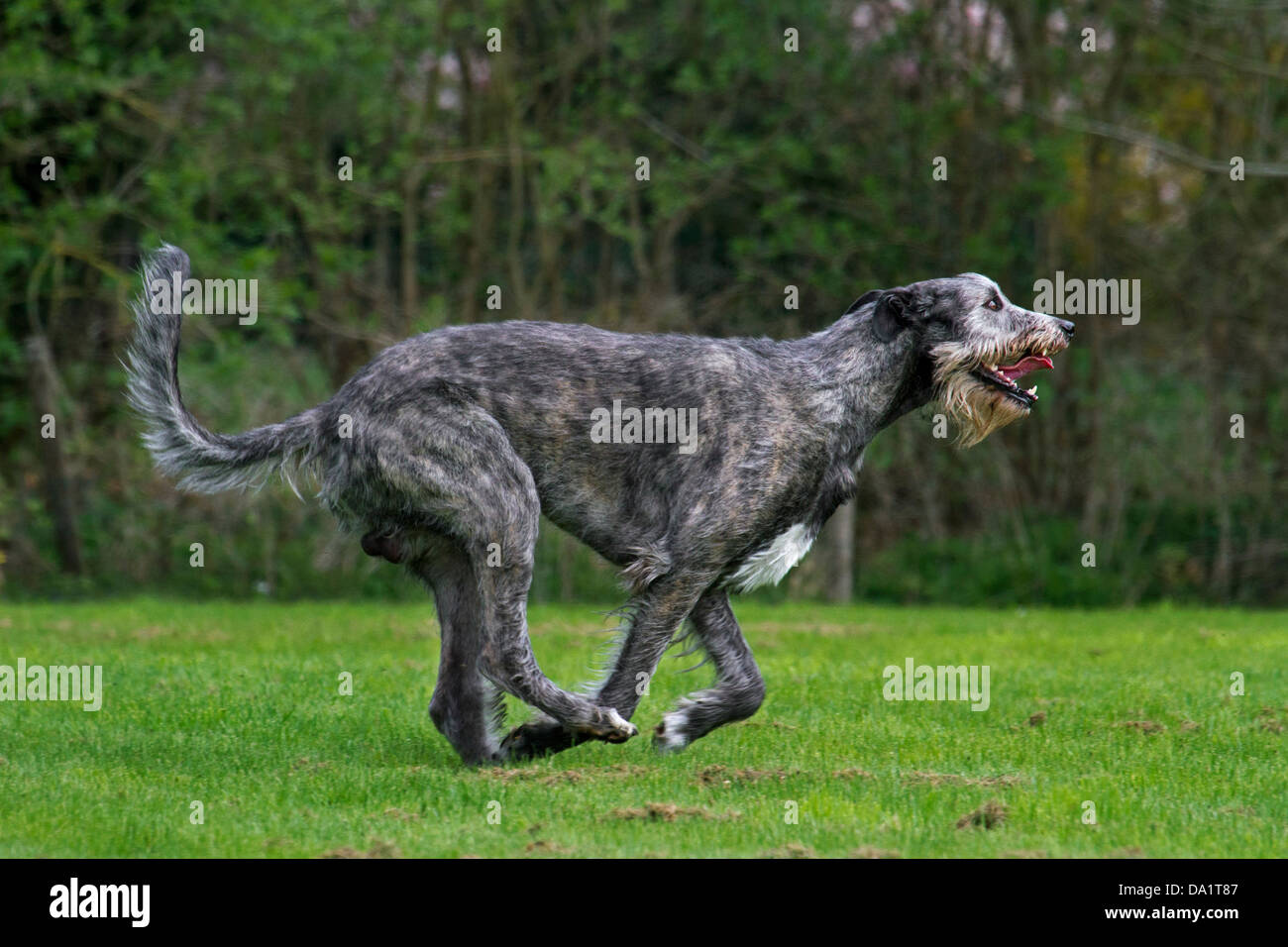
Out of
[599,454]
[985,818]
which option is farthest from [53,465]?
[985,818]

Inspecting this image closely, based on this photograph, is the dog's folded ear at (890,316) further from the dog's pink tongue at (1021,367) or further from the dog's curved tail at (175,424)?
the dog's curved tail at (175,424)

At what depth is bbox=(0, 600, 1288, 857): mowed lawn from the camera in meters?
5.54

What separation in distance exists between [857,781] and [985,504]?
1066 centimetres

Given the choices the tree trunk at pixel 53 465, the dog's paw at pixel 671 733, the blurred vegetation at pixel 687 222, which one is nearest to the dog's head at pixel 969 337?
the dog's paw at pixel 671 733

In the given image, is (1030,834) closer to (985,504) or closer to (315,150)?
(985,504)

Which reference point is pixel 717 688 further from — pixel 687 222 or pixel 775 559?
pixel 687 222

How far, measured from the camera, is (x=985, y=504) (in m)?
16.8

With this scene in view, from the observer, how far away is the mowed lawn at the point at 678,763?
5543mm

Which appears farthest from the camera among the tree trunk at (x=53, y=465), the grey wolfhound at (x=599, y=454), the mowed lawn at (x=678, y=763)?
the tree trunk at (x=53, y=465)

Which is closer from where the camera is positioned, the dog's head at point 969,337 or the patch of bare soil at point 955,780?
the patch of bare soil at point 955,780

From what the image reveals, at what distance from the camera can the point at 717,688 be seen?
22.9 ft

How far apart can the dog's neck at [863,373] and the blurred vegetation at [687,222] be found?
874cm

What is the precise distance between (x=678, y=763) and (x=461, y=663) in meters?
1.05

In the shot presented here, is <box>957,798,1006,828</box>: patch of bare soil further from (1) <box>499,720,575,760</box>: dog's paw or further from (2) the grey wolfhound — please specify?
(1) <box>499,720,575,760</box>: dog's paw
